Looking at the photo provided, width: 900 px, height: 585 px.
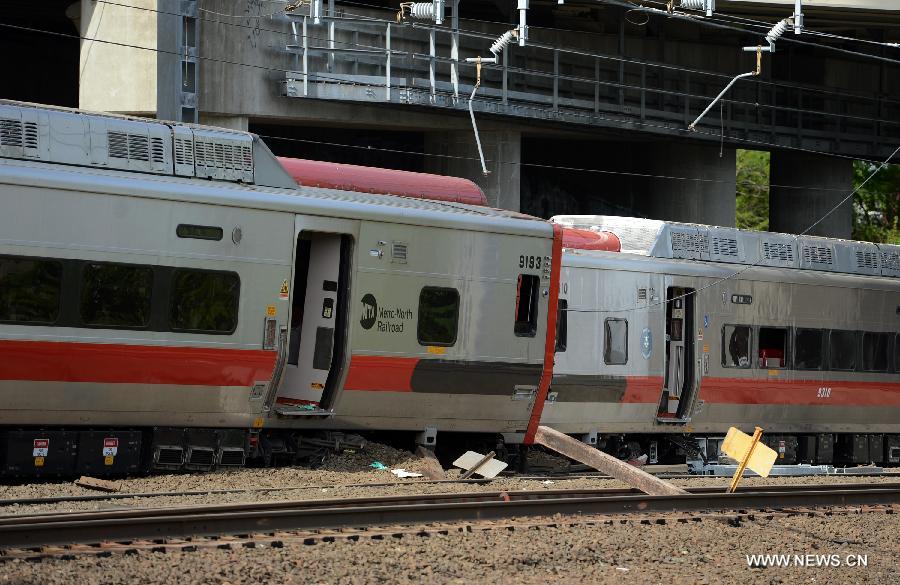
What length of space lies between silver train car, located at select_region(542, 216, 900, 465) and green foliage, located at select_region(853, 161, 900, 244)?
29.7 m

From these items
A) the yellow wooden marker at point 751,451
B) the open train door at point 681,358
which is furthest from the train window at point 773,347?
the yellow wooden marker at point 751,451

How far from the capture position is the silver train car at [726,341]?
20.5 m

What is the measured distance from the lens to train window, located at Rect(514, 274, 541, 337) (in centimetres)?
1783

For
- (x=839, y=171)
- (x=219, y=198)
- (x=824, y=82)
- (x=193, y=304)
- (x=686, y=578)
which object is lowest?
(x=686, y=578)

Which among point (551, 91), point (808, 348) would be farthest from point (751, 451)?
point (551, 91)

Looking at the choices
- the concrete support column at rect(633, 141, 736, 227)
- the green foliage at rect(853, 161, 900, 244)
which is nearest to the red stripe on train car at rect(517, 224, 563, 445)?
the concrete support column at rect(633, 141, 736, 227)

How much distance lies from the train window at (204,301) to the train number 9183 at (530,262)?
405cm

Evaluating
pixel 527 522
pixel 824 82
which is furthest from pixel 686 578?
pixel 824 82

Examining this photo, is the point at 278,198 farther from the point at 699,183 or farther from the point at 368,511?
the point at 699,183

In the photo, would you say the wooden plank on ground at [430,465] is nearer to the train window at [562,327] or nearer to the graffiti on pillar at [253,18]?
the train window at [562,327]

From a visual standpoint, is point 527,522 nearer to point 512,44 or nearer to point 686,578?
point 686,578

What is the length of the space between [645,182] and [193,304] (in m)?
28.4

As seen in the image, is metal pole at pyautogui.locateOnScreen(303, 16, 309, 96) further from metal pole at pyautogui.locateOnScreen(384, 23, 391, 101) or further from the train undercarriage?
the train undercarriage

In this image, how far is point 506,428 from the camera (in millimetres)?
18031
